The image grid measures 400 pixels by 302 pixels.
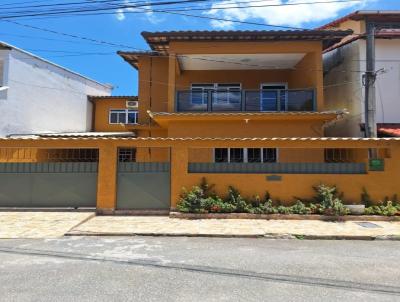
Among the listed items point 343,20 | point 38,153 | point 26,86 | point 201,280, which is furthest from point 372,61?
point 26,86

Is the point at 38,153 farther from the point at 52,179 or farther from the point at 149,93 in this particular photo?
the point at 149,93

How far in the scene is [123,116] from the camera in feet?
78.5

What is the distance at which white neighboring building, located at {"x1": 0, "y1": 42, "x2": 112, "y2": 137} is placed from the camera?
18.2 metres

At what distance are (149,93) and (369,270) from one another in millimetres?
13983

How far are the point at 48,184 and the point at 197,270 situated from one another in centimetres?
756

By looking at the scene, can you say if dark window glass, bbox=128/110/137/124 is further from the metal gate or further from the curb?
the curb

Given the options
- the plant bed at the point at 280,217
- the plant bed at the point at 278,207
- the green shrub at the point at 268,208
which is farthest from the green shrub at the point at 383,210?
the green shrub at the point at 268,208

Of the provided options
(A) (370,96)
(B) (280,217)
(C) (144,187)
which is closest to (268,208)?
(B) (280,217)

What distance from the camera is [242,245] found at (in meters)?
7.53

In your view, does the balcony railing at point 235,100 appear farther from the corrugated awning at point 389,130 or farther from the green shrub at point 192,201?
the green shrub at point 192,201

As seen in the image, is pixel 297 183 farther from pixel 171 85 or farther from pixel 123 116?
pixel 123 116

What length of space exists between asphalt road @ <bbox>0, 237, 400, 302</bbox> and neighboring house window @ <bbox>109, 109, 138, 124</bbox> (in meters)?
16.4

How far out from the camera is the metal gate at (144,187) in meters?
11.2

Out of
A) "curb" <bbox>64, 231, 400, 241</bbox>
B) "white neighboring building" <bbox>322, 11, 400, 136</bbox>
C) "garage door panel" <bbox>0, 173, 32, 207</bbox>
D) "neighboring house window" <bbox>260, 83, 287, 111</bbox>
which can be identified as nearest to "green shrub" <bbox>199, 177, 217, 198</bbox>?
"curb" <bbox>64, 231, 400, 241</bbox>
